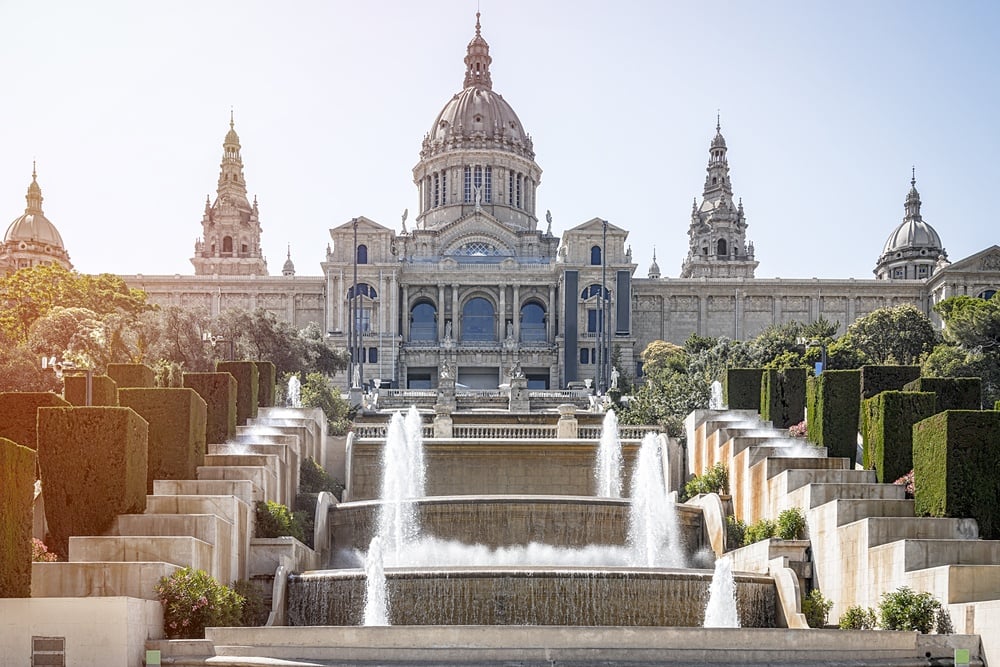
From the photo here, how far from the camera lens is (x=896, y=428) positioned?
26891 mm

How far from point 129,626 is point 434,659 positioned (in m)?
4.78

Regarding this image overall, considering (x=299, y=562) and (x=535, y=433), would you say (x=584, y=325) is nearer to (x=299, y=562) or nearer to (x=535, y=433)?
(x=535, y=433)

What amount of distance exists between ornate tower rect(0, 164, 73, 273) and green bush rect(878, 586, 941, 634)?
9998cm

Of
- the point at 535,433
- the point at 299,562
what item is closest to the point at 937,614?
the point at 299,562

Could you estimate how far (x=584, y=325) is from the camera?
8875 centimetres

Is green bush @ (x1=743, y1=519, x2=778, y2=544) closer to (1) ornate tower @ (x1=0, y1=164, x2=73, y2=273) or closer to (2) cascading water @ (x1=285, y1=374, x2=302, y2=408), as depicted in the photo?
(2) cascading water @ (x1=285, y1=374, x2=302, y2=408)

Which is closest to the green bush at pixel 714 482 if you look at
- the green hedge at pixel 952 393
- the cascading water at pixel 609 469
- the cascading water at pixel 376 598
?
the cascading water at pixel 609 469

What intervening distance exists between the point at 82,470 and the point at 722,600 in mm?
12335

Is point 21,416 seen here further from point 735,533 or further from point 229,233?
point 229,233

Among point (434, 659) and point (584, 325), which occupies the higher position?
point (584, 325)

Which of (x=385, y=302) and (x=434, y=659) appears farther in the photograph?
(x=385, y=302)

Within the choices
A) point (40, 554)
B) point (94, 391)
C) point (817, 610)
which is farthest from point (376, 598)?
point (94, 391)

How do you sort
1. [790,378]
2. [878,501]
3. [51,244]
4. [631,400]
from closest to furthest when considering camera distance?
1. [878,501]
2. [790,378]
3. [631,400]
4. [51,244]

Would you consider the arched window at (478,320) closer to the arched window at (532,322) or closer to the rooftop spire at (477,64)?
the arched window at (532,322)
